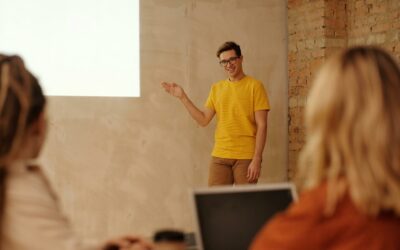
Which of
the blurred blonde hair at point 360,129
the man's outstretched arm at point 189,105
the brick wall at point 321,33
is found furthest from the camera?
the brick wall at point 321,33

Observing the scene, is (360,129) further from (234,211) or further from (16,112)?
(16,112)

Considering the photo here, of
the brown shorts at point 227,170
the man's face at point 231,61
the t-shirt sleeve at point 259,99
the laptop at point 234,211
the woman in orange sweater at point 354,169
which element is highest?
the man's face at point 231,61

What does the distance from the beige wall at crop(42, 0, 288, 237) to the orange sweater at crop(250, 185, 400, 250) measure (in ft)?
10.6

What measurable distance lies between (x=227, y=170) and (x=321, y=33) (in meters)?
1.63

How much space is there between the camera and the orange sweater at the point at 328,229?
39.4 inches

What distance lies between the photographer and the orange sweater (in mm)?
1000

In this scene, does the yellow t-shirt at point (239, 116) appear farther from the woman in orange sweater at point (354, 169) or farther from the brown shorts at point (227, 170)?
the woman in orange sweater at point (354, 169)

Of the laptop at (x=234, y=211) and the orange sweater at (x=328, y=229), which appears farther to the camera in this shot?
the laptop at (x=234, y=211)

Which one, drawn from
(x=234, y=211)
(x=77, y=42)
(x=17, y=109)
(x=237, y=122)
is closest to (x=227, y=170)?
(x=237, y=122)

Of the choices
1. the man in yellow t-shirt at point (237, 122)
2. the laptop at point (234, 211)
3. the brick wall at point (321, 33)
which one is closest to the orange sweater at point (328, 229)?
the laptop at point (234, 211)

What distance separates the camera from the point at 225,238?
4.84ft

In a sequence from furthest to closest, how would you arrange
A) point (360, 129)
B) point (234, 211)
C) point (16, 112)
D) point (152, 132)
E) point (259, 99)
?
point (152, 132) < point (259, 99) < point (234, 211) < point (16, 112) < point (360, 129)

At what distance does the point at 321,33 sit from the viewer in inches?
194

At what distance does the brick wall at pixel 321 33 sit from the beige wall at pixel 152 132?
305mm
